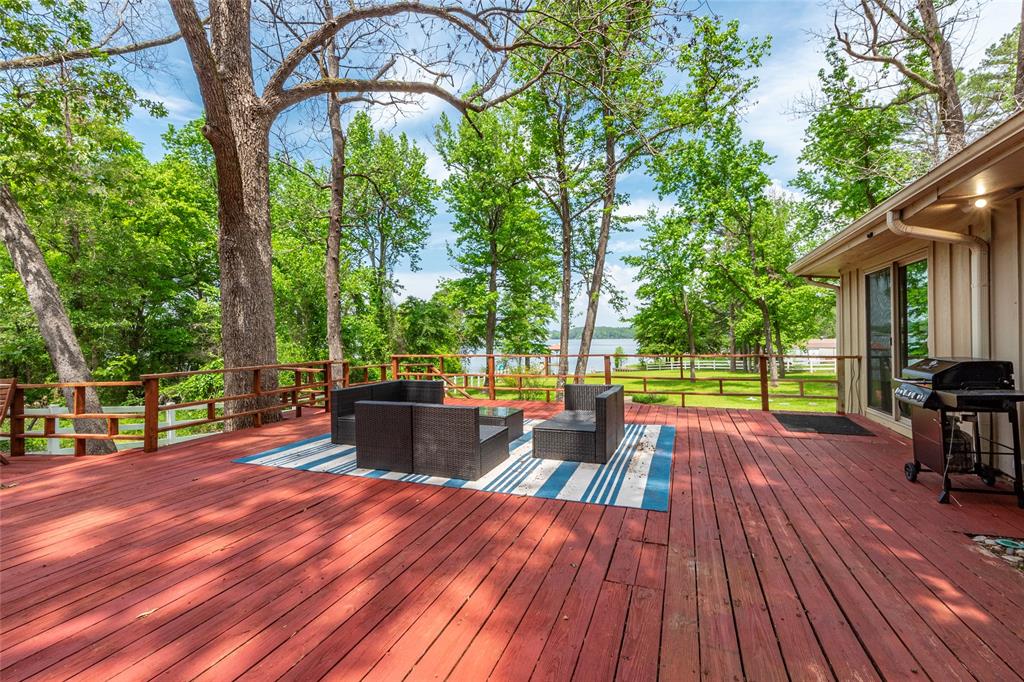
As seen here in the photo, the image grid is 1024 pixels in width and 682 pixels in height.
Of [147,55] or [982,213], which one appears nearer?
[982,213]

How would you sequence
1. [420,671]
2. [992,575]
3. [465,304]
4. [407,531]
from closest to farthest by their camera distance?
[420,671]
[992,575]
[407,531]
[465,304]

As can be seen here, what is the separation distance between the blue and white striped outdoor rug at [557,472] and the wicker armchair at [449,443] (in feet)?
0.27

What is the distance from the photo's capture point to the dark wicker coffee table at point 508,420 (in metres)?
4.32

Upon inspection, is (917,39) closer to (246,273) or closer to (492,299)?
(492,299)

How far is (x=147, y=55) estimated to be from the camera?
5953 millimetres

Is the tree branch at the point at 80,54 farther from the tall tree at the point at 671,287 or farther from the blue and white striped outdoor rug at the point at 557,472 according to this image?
the tall tree at the point at 671,287

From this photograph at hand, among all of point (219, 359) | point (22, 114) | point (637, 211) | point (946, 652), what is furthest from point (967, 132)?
point (219, 359)

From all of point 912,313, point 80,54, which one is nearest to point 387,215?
point 80,54

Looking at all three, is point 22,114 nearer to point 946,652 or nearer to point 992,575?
point 946,652

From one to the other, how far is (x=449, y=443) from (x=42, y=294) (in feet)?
23.2

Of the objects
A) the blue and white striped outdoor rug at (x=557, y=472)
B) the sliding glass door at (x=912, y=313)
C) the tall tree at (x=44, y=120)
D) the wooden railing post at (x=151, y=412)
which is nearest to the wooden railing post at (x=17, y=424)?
the wooden railing post at (x=151, y=412)

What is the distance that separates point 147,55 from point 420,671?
339 inches

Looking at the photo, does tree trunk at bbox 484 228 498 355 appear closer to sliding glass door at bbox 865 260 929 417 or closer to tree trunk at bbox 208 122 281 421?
tree trunk at bbox 208 122 281 421

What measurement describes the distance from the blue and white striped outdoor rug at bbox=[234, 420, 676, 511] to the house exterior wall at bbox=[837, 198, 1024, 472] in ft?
8.69
